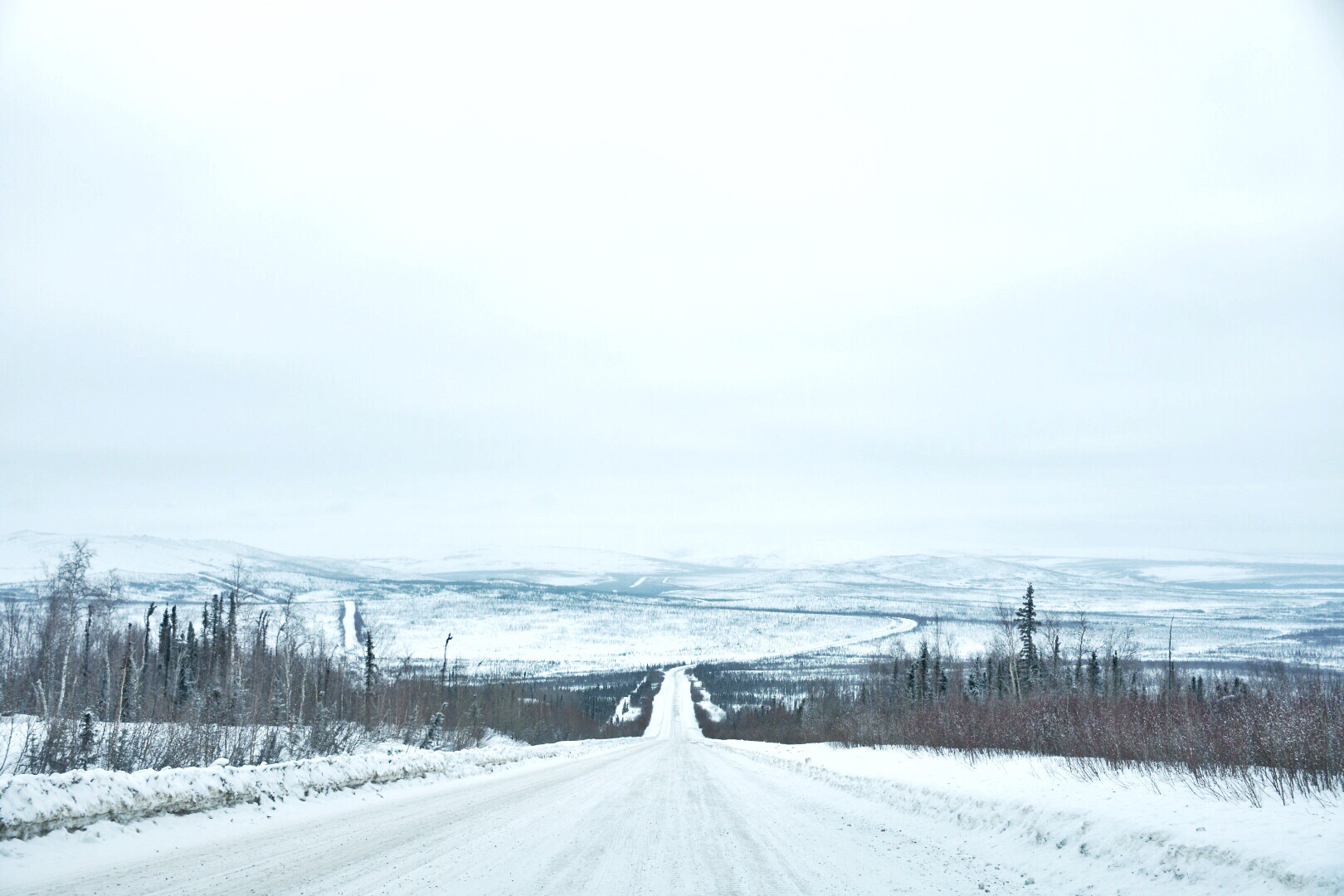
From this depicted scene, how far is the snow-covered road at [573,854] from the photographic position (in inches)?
344

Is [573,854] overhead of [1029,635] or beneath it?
overhead

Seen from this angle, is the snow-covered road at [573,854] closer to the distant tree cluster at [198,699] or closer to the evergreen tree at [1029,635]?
the distant tree cluster at [198,699]

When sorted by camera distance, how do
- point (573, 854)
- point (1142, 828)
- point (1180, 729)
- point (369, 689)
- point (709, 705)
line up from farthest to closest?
point (709, 705) → point (369, 689) → point (1180, 729) → point (573, 854) → point (1142, 828)

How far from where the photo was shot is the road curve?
8742mm

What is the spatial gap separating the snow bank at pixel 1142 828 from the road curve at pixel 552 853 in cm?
106

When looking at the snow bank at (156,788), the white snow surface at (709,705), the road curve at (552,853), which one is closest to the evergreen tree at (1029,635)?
the white snow surface at (709,705)

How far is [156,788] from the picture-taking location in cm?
1271

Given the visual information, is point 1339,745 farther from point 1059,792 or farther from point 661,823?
point 661,823

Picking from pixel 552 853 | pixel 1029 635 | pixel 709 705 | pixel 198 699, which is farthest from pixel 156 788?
pixel 709 705

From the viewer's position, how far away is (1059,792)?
1354 cm

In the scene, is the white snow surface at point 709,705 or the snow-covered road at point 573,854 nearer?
the snow-covered road at point 573,854

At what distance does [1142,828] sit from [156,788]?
13.3 meters

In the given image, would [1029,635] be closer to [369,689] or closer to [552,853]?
[369,689]

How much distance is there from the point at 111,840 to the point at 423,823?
13.6 feet
